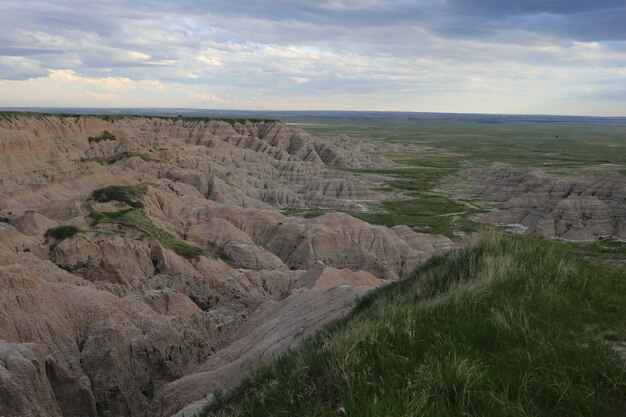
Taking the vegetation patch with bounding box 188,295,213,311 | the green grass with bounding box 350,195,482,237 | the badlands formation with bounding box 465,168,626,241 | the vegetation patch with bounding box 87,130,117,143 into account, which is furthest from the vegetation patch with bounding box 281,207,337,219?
the vegetation patch with bounding box 188,295,213,311

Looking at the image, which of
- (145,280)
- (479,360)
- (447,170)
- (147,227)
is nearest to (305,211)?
(147,227)

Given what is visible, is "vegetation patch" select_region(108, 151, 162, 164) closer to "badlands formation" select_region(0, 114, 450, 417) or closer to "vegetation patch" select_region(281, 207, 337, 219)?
"badlands formation" select_region(0, 114, 450, 417)

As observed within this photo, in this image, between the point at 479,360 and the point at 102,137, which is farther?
the point at 102,137

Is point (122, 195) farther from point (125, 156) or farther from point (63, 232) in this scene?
point (125, 156)

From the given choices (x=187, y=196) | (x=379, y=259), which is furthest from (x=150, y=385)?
(x=187, y=196)

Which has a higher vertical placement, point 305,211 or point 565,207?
point 565,207

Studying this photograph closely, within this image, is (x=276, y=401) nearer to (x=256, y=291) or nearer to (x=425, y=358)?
(x=425, y=358)

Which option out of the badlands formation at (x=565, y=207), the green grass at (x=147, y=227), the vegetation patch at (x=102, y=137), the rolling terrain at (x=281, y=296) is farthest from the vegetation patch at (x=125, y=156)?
the badlands formation at (x=565, y=207)
